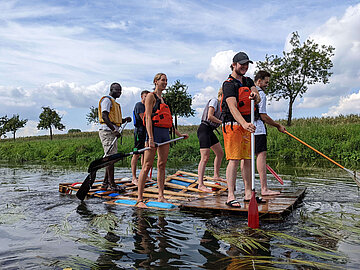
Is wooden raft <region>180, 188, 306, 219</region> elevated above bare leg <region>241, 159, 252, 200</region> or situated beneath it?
situated beneath

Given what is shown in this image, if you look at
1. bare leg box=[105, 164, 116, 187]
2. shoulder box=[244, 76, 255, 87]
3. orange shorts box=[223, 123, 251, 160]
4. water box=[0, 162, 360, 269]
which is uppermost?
shoulder box=[244, 76, 255, 87]

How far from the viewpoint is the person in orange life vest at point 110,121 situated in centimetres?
684

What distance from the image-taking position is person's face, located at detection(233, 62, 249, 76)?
491 centimetres

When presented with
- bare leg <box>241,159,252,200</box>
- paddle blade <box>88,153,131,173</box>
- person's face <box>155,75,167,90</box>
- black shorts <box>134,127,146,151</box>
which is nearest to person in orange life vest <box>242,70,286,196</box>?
bare leg <box>241,159,252,200</box>

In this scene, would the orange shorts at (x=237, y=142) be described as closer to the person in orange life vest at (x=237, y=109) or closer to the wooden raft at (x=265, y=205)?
the person in orange life vest at (x=237, y=109)

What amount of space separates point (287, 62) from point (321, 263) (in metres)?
36.2

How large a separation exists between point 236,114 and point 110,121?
3.24 meters

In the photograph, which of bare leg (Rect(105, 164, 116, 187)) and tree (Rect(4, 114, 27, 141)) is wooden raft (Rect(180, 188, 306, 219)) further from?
tree (Rect(4, 114, 27, 141))

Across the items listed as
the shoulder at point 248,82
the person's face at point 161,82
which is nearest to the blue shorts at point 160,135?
the person's face at point 161,82

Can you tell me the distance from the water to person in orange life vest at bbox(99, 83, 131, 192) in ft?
3.98

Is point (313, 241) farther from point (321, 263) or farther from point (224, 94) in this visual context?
point (224, 94)

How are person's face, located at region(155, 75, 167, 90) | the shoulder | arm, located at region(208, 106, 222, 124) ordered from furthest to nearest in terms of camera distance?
1. arm, located at region(208, 106, 222, 124)
2. person's face, located at region(155, 75, 167, 90)
3. the shoulder

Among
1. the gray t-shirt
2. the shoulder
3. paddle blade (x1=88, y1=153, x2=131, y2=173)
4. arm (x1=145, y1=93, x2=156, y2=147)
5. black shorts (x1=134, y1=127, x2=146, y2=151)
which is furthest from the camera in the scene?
black shorts (x1=134, y1=127, x2=146, y2=151)

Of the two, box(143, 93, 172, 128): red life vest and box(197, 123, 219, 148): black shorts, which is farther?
box(197, 123, 219, 148): black shorts
